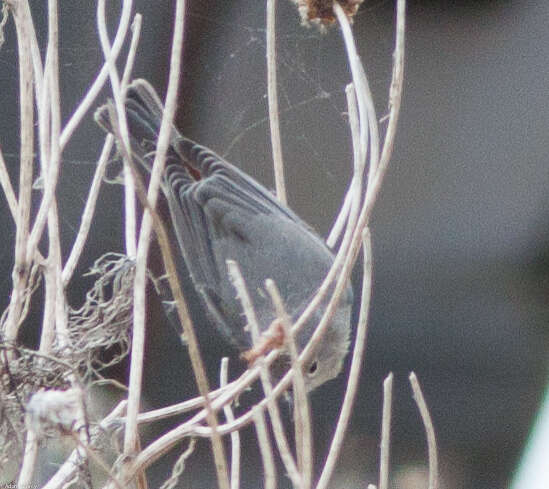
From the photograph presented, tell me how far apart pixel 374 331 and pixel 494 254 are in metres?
0.36

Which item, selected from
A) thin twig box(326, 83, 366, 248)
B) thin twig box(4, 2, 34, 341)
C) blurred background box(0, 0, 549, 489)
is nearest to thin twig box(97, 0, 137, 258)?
thin twig box(4, 2, 34, 341)

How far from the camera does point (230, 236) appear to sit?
934mm

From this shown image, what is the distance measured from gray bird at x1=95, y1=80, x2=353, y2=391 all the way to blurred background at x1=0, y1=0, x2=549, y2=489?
74 cm

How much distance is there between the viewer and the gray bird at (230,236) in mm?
924

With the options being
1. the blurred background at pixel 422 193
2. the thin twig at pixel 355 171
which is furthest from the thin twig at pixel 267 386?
the blurred background at pixel 422 193

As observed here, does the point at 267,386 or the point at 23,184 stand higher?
the point at 23,184

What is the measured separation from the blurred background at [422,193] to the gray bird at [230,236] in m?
0.74

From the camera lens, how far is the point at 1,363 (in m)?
0.60

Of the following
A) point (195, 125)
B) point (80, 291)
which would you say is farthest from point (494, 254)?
point (80, 291)

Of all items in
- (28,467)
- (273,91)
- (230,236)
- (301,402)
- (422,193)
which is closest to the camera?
(301,402)

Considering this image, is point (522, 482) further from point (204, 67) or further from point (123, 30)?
point (123, 30)

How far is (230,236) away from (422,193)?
119 cm

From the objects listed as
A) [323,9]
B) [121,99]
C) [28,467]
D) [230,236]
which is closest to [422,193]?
[230,236]

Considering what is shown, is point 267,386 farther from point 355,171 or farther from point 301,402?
point 355,171
